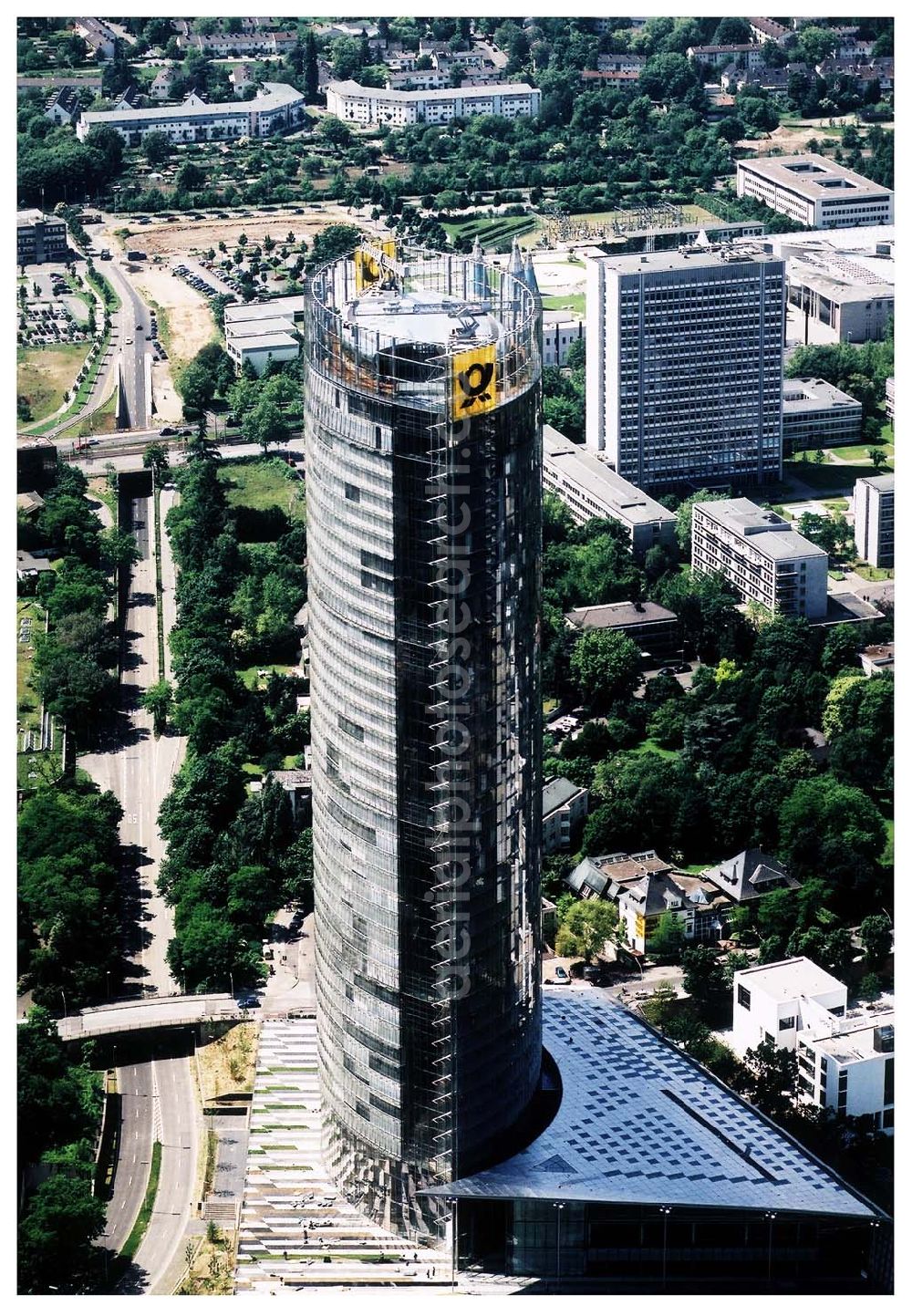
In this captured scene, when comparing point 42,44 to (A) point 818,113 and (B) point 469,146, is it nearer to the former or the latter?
(B) point 469,146

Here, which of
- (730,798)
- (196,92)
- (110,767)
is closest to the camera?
(730,798)

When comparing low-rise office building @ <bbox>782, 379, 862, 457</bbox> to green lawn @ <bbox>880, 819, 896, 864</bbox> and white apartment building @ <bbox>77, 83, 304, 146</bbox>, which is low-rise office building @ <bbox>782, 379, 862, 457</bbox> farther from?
white apartment building @ <bbox>77, 83, 304, 146</bbox>

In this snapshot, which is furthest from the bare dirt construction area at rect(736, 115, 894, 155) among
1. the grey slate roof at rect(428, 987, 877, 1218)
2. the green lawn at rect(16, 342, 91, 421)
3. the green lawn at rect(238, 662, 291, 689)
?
the grey slate roof at rect(428, 987, 877, 1218)

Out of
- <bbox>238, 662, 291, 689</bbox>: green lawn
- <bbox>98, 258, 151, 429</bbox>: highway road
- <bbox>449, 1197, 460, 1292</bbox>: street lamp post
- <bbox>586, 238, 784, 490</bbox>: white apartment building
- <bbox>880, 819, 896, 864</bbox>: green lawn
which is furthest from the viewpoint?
<bbox>98, 258, 151, 429</bbox>: highway road

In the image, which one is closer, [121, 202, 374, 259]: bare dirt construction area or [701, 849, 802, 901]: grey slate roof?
[701, 849, 802, 901]: grey slate roof

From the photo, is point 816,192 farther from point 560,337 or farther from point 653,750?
point 653,750

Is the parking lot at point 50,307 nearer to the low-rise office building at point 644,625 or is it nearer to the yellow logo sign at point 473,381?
the low-rise office building at point 644,625

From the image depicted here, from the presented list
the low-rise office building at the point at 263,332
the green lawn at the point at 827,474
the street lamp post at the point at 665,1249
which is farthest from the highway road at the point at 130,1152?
the low-rise office building at the point at 263,332

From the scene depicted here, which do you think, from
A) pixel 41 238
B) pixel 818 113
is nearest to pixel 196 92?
pixel 41 238
